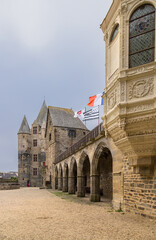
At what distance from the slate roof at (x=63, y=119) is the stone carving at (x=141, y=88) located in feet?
90.1

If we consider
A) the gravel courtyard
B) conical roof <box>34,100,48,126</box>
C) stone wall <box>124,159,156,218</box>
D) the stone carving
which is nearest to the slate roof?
conical roof <box>34,100,48,126</box>

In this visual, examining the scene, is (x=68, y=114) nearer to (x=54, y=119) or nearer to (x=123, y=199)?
(x=54, y=119)

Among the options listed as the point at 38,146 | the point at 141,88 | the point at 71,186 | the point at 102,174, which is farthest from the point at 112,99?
the point at 38,146

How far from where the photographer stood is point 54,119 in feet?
117

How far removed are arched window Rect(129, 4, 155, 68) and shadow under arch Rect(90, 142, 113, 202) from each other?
6.55 meters

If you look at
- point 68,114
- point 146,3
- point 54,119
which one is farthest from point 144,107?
point 68,114

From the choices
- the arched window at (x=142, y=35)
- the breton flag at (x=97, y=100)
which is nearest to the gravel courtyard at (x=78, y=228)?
the arched window at (x=142, y=35)

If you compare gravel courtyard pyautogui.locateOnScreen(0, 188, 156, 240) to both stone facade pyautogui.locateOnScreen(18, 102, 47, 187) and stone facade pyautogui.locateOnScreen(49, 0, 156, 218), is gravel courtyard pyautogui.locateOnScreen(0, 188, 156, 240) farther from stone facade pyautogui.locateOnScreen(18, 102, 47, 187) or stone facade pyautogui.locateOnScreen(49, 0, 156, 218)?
stone facade pyautogui.locateOnScreen(18, 102, 47, 187)

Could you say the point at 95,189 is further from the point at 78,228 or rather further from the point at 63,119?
the point at 63,119

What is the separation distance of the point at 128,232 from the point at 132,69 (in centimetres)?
485

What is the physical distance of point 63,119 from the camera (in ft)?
120

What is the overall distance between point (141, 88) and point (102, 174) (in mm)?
13543

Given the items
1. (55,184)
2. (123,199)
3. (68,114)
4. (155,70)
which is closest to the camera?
(155,70)

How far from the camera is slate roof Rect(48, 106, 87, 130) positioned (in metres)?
35.4
